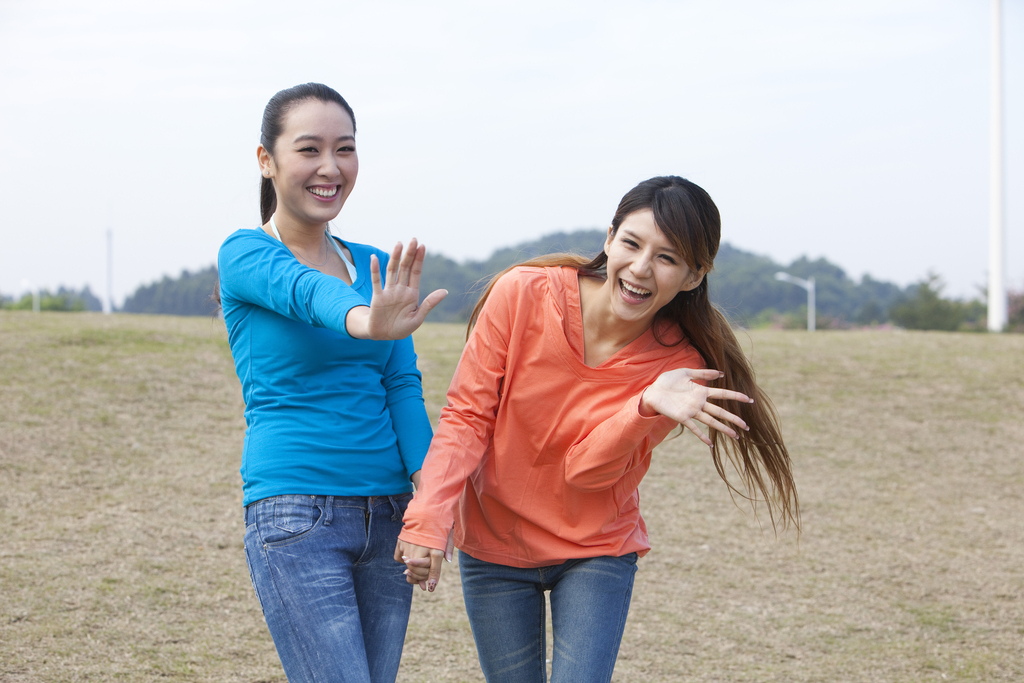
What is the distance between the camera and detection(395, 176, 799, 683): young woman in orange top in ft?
7.95

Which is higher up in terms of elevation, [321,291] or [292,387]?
[321,291]

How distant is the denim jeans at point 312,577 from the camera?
2045 mm

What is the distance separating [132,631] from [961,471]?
23.4ft

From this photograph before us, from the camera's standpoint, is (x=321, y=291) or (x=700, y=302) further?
(x=700, y=302)

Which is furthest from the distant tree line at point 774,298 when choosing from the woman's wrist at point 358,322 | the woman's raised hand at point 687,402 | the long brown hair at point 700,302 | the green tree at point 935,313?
the woman's wrist at point 358,322

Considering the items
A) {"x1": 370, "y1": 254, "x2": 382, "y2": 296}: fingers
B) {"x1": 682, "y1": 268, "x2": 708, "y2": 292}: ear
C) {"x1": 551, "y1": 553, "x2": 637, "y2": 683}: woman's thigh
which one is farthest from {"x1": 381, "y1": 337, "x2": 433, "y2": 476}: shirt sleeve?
{"x1": 682, "y1": 268, "x2": 708, "y2": 292}: ear

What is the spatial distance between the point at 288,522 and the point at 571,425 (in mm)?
845

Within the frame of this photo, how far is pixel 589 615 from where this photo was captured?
2453mm

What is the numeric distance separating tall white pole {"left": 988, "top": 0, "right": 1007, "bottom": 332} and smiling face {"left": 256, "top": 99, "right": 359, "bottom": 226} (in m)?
22.3

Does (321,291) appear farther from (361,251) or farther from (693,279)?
(693,279)

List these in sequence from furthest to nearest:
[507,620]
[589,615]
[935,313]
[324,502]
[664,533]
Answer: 1. [935,313]
2. [664,533]
3. [507,620]
4. [589,615]
5. [324,502]

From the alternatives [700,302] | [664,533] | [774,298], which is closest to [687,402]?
[700,302]

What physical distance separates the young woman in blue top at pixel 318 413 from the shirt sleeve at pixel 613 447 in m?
0.45

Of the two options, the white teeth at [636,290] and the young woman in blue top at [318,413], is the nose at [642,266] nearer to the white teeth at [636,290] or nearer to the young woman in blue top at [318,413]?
the white teeth at [636,290]
